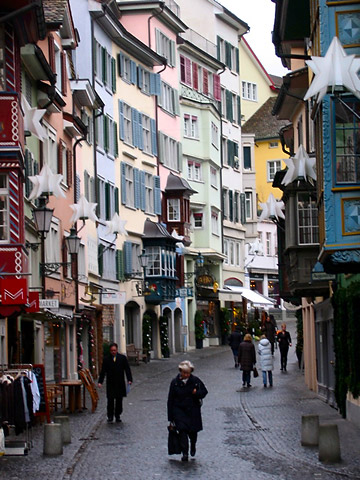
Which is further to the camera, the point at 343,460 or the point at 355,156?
the point at 355,156

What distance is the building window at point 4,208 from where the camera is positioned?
Answer: 25.9 meters

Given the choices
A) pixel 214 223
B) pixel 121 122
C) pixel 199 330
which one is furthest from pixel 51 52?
pixel 214 223

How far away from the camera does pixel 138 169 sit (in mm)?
55000

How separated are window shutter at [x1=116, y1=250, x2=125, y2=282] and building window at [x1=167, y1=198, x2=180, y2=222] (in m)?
8.57

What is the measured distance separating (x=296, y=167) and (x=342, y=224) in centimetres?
857

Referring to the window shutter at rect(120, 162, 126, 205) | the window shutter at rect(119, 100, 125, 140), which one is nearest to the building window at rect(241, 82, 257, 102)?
the window shutter at rect(119, 100, 125, 140)

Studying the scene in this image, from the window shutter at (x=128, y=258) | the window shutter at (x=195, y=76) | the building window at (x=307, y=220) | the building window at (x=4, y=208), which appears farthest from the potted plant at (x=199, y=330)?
the building window at (x=4, y=208)

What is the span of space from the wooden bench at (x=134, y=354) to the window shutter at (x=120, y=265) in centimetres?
288

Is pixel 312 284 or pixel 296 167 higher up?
pixel 296 167

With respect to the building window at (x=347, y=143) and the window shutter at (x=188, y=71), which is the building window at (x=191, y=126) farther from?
the building window at (x=347, y=143)

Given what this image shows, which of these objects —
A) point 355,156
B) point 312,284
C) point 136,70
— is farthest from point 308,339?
Result: point 136,70

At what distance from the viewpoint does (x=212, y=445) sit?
21562 millimetres

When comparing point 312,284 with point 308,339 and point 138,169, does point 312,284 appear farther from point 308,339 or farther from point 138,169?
point 138,169

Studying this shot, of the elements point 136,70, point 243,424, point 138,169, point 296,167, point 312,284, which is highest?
point 136,70
